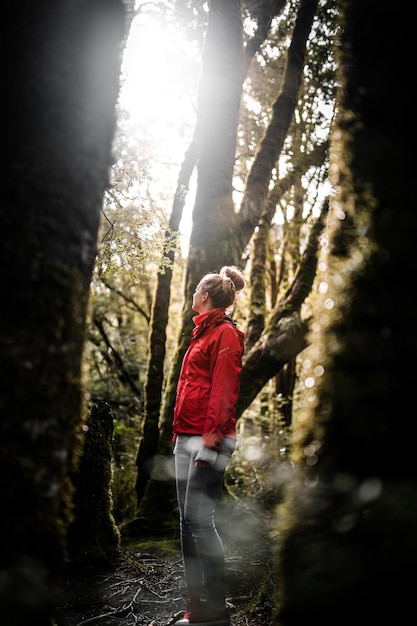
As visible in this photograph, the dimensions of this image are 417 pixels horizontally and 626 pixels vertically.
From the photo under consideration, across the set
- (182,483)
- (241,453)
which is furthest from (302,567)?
(241,453)

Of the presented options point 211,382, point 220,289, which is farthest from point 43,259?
point 220,289

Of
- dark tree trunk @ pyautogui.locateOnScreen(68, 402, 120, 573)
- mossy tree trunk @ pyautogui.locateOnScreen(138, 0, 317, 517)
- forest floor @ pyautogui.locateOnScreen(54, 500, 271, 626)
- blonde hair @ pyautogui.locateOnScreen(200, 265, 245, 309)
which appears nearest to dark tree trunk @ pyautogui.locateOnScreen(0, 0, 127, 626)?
blonde hair @ pyautogui.locateOnScreen(200, 265, 245, 309)

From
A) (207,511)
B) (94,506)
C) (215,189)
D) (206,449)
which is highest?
(215,189)

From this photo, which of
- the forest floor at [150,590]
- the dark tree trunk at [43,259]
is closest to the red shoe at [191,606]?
the forest floor at [150,590]

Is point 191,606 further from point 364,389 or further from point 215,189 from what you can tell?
point 215,189

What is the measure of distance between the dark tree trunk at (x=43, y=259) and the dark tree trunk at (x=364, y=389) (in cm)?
81

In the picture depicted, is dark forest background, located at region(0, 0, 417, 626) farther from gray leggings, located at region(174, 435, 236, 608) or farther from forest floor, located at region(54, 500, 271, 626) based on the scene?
forest floor, located at region(54, 500, 271, 626)

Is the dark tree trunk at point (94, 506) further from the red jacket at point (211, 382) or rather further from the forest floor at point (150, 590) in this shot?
the red jacket at point (211, 382)

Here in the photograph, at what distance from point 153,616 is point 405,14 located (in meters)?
4.25

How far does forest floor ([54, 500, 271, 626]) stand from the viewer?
12.1 feet

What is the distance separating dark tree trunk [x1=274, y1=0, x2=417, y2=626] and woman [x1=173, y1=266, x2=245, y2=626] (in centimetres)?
147

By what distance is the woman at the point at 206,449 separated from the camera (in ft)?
10.3

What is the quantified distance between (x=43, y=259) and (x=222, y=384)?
1893mm

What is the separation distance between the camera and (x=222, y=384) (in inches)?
126
